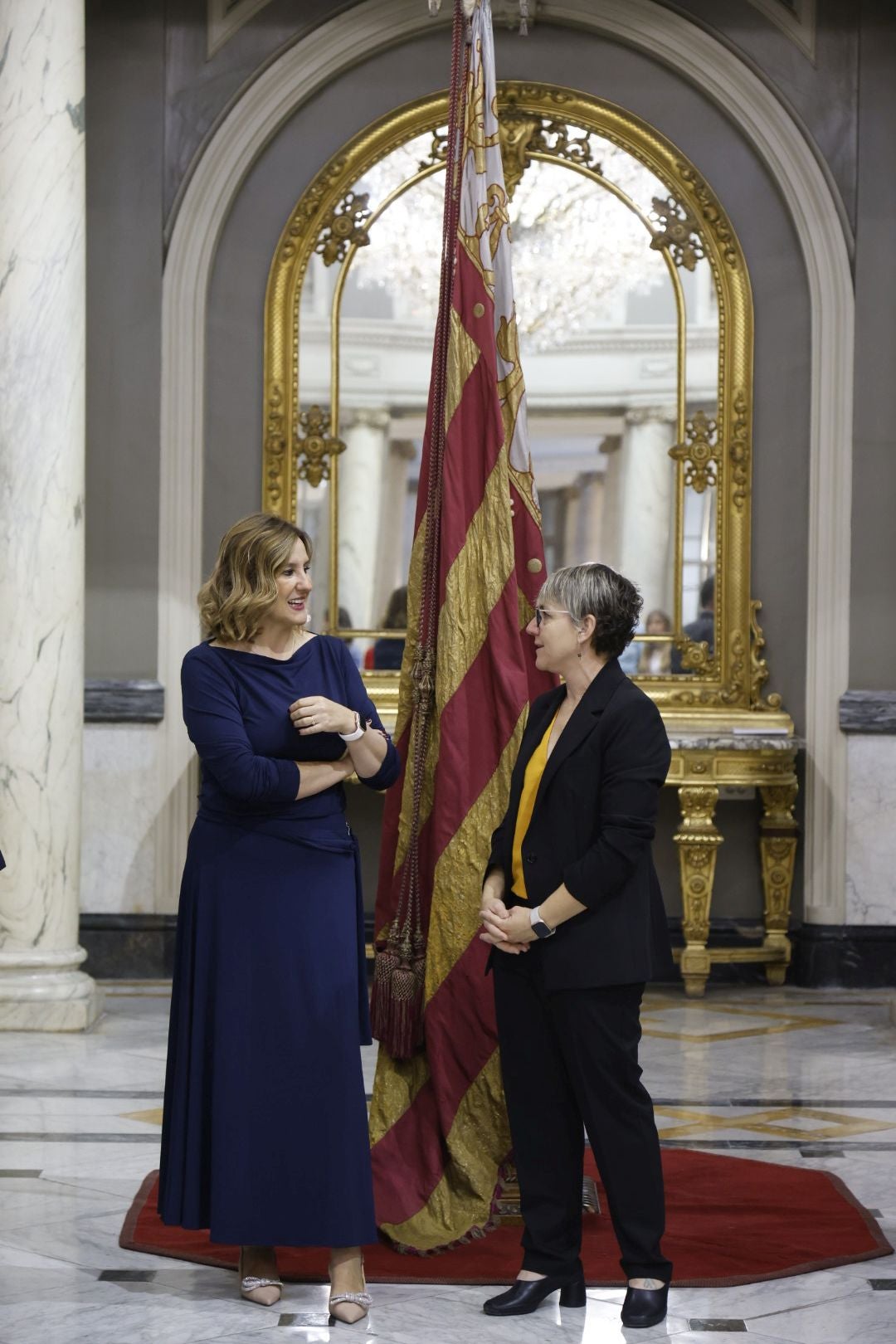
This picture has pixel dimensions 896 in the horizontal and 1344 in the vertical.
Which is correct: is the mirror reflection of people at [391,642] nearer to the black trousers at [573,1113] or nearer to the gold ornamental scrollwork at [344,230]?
the gold ornamental scrollwork at [344,230]

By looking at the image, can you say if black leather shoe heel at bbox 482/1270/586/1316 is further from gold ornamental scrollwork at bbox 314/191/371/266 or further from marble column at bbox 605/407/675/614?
gold ornamental scrollwork at bbox 314/191/371/266

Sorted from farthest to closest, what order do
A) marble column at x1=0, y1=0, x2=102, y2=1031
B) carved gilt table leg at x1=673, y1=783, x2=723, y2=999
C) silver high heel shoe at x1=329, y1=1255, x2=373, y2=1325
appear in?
carved gilt table leg at x1=673, y1=783, x2=723, y2=999
marble column at x1=0, y1=0, x2=102, y2=1031
silver high heel shoe at x1=329, y1=1255, x2=373, y2=1325

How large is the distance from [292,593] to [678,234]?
4707 millimetres

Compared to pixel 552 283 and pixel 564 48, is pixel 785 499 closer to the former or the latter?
pixel 552 283

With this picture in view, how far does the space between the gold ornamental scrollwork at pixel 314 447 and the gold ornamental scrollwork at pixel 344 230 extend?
26.3 inches

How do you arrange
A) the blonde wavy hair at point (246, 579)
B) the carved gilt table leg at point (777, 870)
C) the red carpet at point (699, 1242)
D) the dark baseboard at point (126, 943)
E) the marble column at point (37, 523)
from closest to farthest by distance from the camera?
the blonde wavy hair at point (246, 579) < the red carpet at point (699, 1242) < the marble column at point (37, 523) < the carved gilt table leg at point (777, 870) < the dark baseboard at point (126, 943)

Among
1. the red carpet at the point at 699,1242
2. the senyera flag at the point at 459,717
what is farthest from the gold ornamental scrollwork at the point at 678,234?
the red carpet at the point at 699,1242

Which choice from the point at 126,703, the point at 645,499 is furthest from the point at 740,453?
the point at 126,703

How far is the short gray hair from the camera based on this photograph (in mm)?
3273

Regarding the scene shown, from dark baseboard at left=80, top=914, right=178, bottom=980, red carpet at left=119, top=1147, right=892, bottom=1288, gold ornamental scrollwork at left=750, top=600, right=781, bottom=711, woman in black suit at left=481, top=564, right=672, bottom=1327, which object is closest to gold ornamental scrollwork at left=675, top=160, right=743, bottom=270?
gold ornamental scrollwork at left=750, top=600, right=781, bottom=711

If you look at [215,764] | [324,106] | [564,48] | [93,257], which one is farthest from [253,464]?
[215,764]

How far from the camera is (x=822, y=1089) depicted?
17.6ft

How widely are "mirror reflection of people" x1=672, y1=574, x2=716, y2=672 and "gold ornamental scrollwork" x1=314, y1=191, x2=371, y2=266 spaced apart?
2.07 meters

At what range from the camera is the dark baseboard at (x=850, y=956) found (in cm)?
732
